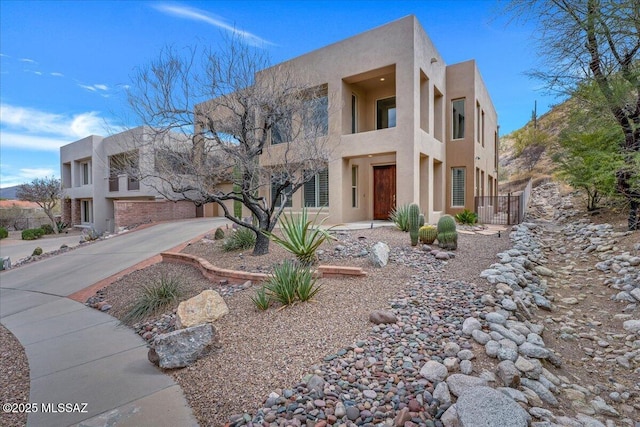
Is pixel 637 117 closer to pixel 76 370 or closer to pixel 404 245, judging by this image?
pixel 404 245

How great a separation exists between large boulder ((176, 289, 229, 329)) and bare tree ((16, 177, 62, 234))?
94.3 ft

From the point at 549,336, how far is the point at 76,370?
6296mm

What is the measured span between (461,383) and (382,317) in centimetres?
135

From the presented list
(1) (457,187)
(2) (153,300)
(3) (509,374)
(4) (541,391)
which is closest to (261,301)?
(2) (153,300)

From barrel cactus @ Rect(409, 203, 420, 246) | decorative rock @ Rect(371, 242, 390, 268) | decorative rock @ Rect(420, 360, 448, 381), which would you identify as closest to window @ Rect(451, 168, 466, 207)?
barrel cactus @ Rect(409, 203, 420, 246)

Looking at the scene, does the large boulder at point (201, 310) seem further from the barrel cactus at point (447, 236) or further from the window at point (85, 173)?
the window at point (85, 173)

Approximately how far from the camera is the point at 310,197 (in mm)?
14953

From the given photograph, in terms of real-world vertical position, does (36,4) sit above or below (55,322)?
above

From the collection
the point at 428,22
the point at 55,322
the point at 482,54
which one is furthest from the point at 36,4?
the point at 482,54

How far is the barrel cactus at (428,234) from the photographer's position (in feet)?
27.0

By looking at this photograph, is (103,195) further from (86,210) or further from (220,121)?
(220,121)

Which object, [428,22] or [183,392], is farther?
[428,22]

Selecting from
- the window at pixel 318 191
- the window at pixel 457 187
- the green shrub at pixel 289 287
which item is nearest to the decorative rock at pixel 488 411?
the green shrub at pixel 289 287

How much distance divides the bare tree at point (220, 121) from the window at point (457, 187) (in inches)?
400
